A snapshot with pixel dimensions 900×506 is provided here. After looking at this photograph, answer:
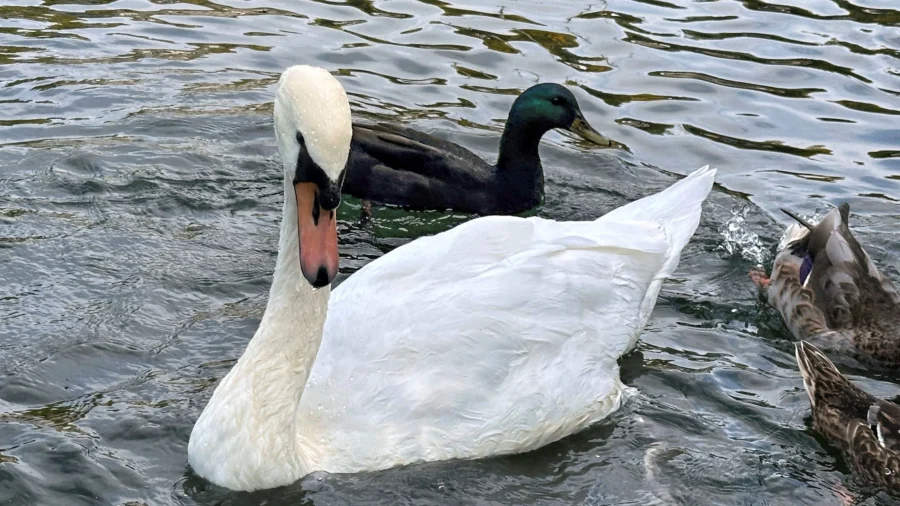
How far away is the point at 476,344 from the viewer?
238 inches

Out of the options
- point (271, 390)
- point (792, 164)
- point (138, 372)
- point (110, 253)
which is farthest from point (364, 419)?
point (792, 164)

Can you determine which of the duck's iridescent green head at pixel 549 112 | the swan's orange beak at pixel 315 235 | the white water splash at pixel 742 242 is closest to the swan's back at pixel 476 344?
the swan's orange beak at pixel 315 235

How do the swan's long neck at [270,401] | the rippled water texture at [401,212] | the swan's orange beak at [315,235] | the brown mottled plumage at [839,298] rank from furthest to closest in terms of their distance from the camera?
the brown mottled plumage at [839,298], the rippled water texture at [401,212], the swan's long neck at [270,401], the swan's orange beak at [315,235]

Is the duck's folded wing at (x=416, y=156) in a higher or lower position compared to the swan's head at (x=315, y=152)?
lower

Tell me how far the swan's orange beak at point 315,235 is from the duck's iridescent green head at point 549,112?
4674mm

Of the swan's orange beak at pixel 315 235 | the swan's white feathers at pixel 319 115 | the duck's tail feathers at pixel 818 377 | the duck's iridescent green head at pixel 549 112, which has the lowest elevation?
the duck's tail feathers at pixel 818 377

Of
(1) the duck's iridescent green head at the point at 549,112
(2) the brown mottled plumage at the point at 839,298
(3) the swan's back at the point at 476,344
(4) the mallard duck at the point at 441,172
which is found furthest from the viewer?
(1) the duck's iridescent green head at the point at 549,112

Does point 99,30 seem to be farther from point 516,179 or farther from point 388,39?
point 516,179

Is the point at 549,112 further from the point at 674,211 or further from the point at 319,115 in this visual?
the point at 319,115

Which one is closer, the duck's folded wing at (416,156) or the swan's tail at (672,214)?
the swan's tail at (672,214)

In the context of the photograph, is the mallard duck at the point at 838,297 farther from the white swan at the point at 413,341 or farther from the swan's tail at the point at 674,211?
the white swan at the point at 413,341

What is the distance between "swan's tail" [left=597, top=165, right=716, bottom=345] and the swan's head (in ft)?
8.11

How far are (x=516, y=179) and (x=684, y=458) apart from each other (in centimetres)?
352

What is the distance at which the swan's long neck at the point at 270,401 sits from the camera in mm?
5582
